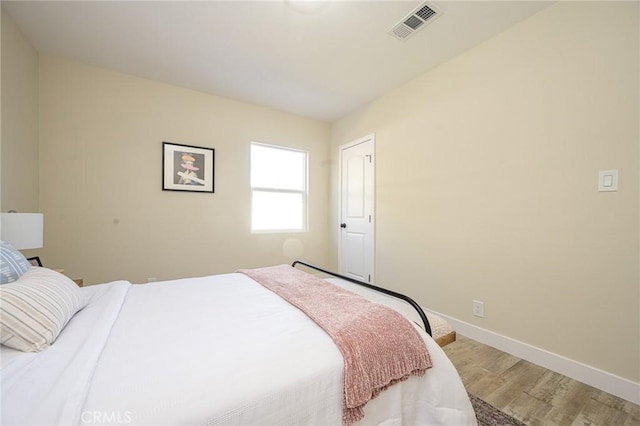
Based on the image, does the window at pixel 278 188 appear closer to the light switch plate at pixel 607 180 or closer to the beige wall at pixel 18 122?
the beige wall at pixel 18 122

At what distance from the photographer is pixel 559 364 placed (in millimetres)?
1811

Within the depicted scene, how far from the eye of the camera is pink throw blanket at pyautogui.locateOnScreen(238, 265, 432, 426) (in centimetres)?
92

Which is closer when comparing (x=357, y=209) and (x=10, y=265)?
(x=10, y=265)

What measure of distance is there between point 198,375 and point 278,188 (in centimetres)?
309

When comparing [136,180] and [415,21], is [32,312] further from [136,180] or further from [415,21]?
[415,21]

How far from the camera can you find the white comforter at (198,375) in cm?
67

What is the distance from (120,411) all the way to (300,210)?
335cm

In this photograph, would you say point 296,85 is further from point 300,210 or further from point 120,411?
point 120,411

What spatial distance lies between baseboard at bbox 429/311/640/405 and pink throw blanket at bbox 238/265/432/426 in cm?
147

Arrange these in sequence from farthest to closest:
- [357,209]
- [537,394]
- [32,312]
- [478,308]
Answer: [357,209], [478,308], [537,394], [32,312]

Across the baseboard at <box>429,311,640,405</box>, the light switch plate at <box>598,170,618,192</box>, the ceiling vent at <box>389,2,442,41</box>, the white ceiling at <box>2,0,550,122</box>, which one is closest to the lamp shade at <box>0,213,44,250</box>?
the white ceiling at <box>2,0,550,122</box>

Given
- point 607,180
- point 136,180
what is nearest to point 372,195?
point 607,180

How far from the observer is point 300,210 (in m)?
3.96

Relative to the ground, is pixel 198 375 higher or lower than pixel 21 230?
lower
